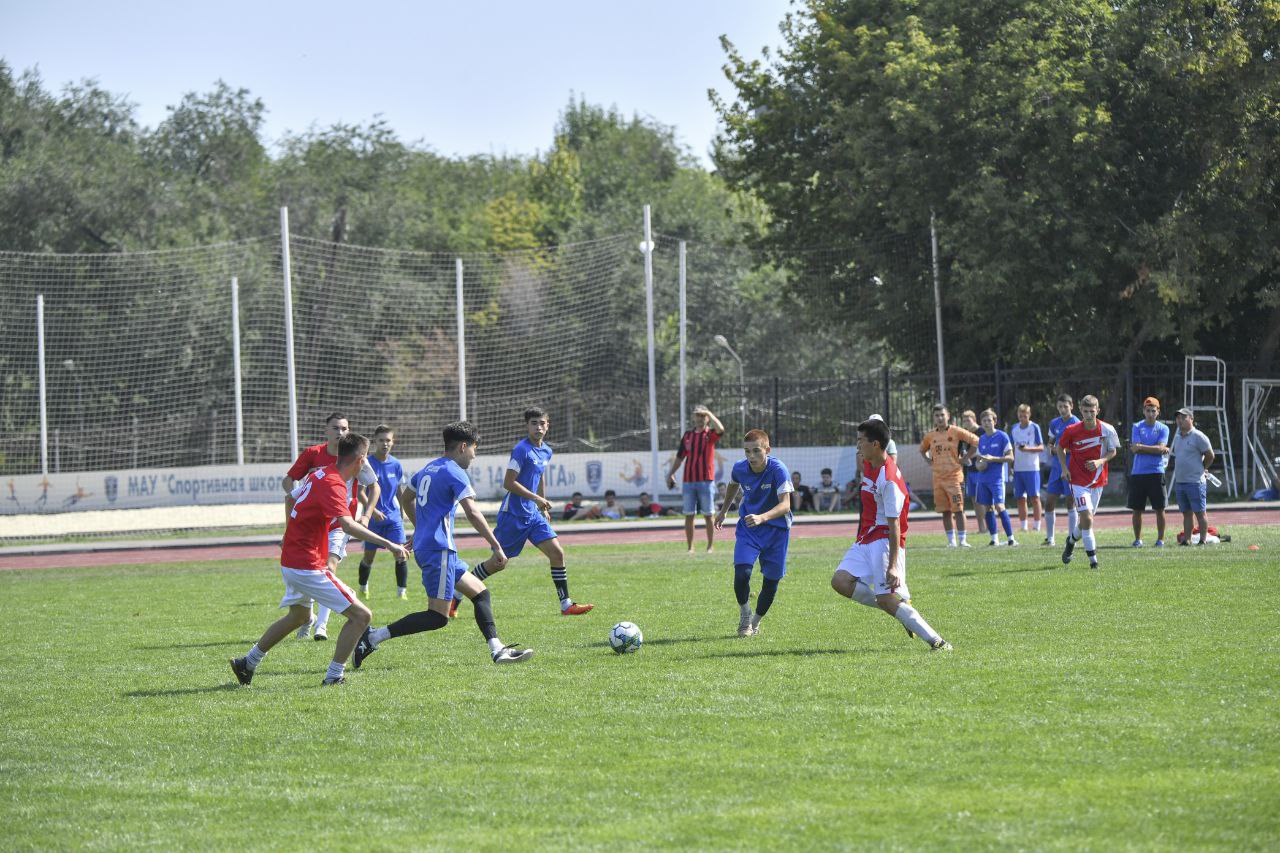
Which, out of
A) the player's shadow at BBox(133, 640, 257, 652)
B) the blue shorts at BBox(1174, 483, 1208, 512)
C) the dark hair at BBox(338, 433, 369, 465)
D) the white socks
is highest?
the dark hair at BBox(338, 433, 369, 465)

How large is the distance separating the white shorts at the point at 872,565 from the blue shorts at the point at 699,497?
10.0 m

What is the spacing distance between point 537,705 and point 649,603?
5.77 m

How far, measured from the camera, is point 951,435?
20.6 metres

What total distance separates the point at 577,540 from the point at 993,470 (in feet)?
27.7

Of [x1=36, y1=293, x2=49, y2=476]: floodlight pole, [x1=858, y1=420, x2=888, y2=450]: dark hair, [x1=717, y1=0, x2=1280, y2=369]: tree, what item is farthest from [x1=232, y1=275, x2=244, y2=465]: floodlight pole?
[x1=858, y1=420, x2=888, y2=450]: dark hair

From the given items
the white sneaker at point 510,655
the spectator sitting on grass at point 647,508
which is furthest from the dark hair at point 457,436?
the spectator sitting on grass at point 647,508

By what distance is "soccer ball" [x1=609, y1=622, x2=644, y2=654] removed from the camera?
10758mm

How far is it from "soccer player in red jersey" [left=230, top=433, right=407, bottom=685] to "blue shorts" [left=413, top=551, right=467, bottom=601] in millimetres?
764

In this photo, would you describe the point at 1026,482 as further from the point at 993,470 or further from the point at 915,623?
the point at 915,623

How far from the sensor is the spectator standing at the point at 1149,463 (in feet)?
61.3

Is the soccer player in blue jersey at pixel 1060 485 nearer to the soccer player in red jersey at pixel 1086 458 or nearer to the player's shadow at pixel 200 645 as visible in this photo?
the soccer player in red jersey at pixel 1086 458

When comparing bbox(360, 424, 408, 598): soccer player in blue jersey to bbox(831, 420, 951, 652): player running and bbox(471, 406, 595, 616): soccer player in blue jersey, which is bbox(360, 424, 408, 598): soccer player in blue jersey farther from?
A: bbox(831, 420, 951, 652): player running

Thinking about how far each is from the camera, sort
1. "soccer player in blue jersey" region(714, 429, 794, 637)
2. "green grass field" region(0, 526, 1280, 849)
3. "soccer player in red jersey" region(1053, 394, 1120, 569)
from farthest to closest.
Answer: "soccer player in red jersey" region(1053, 394, 1120, 569) → "soccer player in blue jersey" region(714, 429, 794, 637) → "green grass field" region(0, 526, 1280, 849)

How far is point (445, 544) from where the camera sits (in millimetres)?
10648
